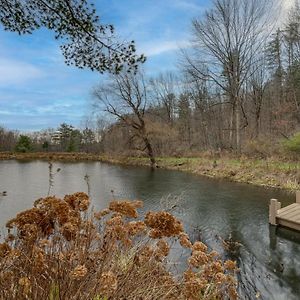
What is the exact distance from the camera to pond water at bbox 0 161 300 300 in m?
4.86

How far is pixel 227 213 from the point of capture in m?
8.70

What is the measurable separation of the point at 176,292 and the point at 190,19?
71.0 feet

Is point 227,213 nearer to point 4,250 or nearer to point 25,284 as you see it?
point 4,250

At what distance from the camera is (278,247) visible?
6.13 meters

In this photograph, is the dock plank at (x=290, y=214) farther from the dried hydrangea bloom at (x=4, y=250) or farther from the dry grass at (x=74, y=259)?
the dried hydrangea bloom at (x=4, y=250)

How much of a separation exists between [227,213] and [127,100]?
16.2 meters

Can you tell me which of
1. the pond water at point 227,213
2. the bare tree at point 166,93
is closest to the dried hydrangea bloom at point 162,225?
the pond water at point 227,213

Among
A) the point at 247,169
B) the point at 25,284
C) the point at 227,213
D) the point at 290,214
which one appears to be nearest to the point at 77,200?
the point at 25,284

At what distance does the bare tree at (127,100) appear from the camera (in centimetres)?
2300

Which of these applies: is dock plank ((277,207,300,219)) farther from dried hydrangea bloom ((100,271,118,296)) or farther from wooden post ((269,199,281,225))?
dried hydrangea bloom ((100,271,118,296))

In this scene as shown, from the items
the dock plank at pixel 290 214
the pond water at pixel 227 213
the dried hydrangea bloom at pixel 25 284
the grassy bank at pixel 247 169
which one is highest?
the dried hydrangea bloom at pixel 25 284

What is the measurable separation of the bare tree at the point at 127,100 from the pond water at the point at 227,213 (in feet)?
29.4

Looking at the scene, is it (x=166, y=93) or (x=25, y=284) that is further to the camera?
(x=166, y=93)

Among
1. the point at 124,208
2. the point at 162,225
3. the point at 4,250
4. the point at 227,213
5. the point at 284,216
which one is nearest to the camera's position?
the point at 4,250
